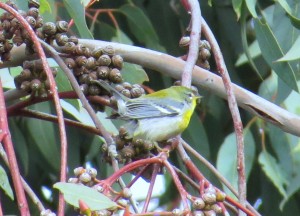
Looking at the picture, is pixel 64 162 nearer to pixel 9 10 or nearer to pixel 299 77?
pixel 9 10

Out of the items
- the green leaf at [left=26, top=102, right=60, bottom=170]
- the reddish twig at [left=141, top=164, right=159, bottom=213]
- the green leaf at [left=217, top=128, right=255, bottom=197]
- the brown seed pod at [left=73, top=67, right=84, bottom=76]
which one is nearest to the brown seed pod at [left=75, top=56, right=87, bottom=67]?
the brown seed pod at [left=73, top=67, right=84, bottom=76]

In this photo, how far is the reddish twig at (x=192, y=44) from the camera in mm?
1441

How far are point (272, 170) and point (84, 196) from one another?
5.86ft

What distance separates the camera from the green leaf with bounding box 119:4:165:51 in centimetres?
289

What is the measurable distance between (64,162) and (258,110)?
0.56 meters

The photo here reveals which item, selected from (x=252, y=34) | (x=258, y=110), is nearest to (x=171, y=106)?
(x=258, y=110)

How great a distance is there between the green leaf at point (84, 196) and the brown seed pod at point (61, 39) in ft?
1.55

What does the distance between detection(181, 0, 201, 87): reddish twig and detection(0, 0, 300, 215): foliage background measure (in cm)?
58

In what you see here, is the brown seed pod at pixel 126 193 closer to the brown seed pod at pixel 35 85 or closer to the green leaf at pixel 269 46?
the brown seed pod at pixel 35 85

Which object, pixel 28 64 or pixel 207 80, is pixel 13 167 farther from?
pixel 207 80

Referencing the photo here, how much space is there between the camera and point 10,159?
1163 mm

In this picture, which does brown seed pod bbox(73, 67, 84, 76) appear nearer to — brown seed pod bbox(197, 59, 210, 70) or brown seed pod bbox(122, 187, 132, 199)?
brown seed pod bbox(197, 59, 210, 70)

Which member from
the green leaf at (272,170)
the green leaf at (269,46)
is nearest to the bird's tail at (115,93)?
the green leaf at (269,46)

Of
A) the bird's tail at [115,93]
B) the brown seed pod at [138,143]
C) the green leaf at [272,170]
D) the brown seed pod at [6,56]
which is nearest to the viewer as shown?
the brown seed pod at [138,143]
